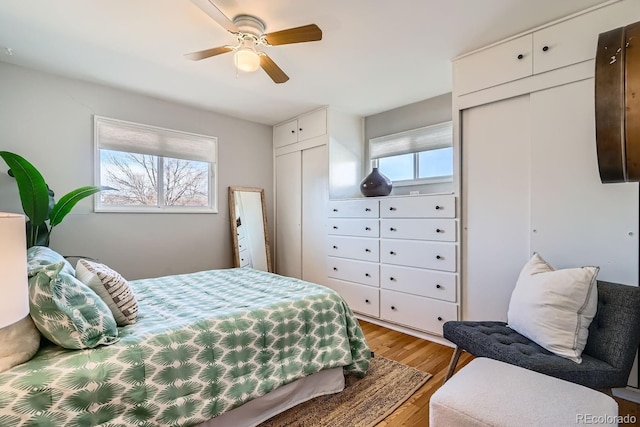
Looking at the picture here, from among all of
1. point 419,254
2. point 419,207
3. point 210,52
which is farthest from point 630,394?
point 210,52

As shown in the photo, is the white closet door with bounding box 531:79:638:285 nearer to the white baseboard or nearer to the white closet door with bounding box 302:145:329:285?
the white baseboard

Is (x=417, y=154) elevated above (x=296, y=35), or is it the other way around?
(x=296, y=35)

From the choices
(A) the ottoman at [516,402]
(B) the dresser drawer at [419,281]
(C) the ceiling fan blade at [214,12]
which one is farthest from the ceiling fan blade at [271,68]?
(A) the ottoman at [516,402]

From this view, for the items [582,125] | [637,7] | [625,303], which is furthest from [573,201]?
[637,7]

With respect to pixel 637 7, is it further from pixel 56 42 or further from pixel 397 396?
pixel 56 42

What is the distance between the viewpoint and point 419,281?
9.23ft

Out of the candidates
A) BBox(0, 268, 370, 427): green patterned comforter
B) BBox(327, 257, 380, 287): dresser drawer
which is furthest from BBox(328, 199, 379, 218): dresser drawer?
BBox(0, 268, 370, 427): green patterned comforter

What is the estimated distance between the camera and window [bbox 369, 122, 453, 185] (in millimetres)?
3277

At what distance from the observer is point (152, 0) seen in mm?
1824

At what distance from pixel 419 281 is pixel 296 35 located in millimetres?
2245

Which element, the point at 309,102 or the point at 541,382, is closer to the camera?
the point at 541,382

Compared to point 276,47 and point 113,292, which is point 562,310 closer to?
point 113,292

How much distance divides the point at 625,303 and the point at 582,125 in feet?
3.67

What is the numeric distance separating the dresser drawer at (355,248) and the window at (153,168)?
1600mm
